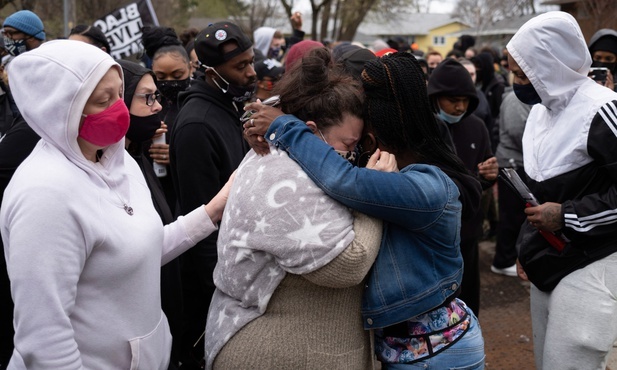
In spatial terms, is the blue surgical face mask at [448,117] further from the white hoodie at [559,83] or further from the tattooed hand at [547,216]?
the tattooed hand at [547,216]

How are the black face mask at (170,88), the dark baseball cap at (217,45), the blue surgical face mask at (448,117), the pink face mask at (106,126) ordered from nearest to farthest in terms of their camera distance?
the pink face mask at (106,126) < the dark baseball cap at (217,45) < the blue surgical face mask at (448,117) < the black face mask at (170,88)

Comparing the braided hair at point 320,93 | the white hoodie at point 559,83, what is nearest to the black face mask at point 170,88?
the white hoodie at point 559,83

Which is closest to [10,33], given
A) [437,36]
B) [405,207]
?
[405,207]

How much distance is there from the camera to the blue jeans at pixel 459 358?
84.5 inches

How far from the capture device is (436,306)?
6.88 feet

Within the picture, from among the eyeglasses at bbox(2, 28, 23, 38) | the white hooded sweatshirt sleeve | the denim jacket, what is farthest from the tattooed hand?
the eyeglasses at bbox(2, 28, 23, 38)

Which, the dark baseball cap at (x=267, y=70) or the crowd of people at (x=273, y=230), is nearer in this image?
the crowd of people at (x=273, y=230)

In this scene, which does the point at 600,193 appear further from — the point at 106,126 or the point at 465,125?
the point at 106,126

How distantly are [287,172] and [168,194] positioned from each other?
94.3 inches

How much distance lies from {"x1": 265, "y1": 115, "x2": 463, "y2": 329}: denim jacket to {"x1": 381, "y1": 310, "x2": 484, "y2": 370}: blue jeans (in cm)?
20

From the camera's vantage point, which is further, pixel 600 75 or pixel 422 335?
pixel 600 75

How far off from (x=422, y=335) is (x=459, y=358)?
0.15m

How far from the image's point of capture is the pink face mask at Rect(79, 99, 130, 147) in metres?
2.06

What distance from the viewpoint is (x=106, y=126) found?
2082 mm
